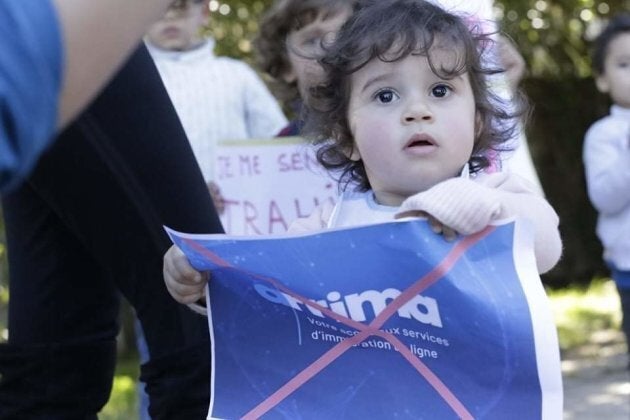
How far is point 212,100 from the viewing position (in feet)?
15.7

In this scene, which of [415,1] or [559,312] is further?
[559,312]

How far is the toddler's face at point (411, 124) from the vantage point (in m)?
2.34

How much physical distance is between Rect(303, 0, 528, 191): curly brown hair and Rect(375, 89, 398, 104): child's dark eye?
6 centimetres

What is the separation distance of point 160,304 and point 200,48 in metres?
2.45

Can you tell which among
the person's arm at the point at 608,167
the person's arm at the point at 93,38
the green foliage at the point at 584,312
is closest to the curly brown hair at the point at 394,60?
the person's arm at the point at 93,38

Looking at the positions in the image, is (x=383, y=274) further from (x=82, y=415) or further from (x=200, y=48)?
(x=200, y=48)

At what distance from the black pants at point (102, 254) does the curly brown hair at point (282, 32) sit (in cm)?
141

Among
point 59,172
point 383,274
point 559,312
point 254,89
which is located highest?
point 383,274

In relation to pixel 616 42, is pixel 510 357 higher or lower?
higher

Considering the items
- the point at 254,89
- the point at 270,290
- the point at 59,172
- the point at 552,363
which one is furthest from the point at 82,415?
the point at 254,89

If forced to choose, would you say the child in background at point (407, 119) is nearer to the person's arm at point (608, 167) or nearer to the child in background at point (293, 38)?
the child in background at point (293, 38)

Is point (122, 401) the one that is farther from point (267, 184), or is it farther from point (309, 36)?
point (309, 36)

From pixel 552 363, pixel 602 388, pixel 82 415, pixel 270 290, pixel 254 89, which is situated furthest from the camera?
pixel 602 388

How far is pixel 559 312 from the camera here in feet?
32.3
